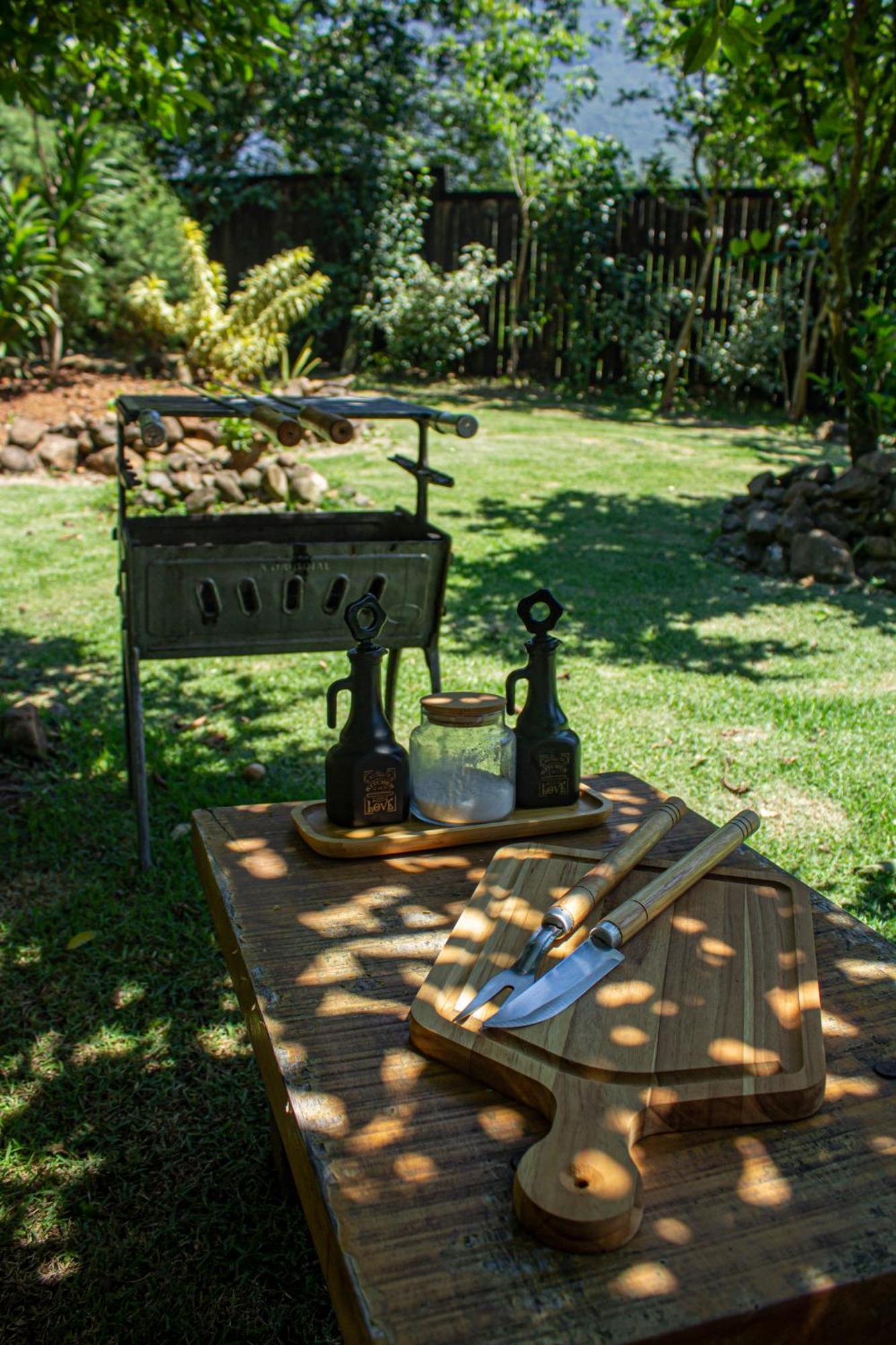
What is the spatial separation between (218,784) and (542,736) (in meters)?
2.08

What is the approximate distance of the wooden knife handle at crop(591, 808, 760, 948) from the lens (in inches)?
59.6

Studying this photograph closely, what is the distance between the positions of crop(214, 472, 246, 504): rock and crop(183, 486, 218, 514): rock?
8 cm

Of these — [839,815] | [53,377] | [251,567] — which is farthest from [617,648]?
[53,377]

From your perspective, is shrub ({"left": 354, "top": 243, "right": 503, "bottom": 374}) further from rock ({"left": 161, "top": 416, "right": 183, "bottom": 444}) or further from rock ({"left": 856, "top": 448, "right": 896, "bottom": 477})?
rock ({"left": 856, "top": 448, "right": 896, "bottom": 477})

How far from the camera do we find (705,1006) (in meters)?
1.42

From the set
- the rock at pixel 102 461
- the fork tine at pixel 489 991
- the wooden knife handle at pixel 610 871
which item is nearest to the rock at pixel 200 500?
the rock at pixel 102 461

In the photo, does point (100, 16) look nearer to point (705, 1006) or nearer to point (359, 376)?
point (705, 1006)

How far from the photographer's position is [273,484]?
7703mm

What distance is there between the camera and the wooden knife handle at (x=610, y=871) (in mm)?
1527

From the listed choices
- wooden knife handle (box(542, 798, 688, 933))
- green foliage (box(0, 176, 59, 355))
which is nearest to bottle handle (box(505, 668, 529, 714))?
wooden knife handle (box(542, 798, 688, 933))

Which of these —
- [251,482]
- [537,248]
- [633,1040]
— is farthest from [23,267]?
[633,1040]

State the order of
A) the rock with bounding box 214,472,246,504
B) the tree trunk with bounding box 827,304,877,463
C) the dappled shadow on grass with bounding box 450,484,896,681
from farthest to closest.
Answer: the rock with bounding box 214,472,246,504
the tree trunk with bounding box 827,304,877,463
the dappled shadow on grass with bounding box 450,484,896,681

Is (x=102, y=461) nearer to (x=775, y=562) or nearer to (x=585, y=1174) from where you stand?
(x=775, y=562)

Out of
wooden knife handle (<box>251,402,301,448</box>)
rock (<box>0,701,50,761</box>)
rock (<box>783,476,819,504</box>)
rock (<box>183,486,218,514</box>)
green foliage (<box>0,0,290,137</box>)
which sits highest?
green foliage (<box>0,0,290,137</box>)
